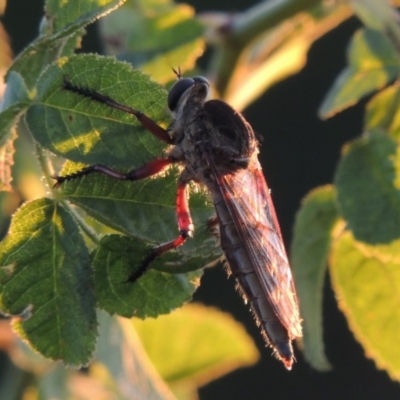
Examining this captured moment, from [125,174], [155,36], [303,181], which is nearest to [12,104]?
[125,174]

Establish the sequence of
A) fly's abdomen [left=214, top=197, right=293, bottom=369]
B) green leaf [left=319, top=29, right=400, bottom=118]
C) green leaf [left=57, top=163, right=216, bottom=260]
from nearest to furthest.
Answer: green leaf [left=57, top=163, right=216, bottom=260]
fly's abdomen [left=214, top=197, right=293, bottom=369]
green leaf [left=319, top=29, right=400, bottom=118]

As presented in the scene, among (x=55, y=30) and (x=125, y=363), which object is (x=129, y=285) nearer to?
(x=55, y=30)

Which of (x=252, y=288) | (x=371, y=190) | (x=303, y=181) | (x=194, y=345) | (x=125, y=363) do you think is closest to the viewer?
(x=371, y=190)

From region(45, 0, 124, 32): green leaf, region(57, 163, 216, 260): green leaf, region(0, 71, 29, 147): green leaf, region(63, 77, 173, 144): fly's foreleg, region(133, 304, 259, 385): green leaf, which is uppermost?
region(45, 0, 124, 32): green leaf

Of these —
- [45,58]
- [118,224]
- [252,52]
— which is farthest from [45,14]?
[252,52]

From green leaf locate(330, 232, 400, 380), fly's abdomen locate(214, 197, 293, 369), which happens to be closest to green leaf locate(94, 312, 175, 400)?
fly's abdomen locate(214, 197, 293, 369)

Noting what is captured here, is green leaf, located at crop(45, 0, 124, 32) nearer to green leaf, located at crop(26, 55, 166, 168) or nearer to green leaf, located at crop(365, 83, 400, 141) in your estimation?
green leaf, located at crop(26, 55, 166, 168)

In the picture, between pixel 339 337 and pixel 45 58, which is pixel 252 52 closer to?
pixel 45 58
